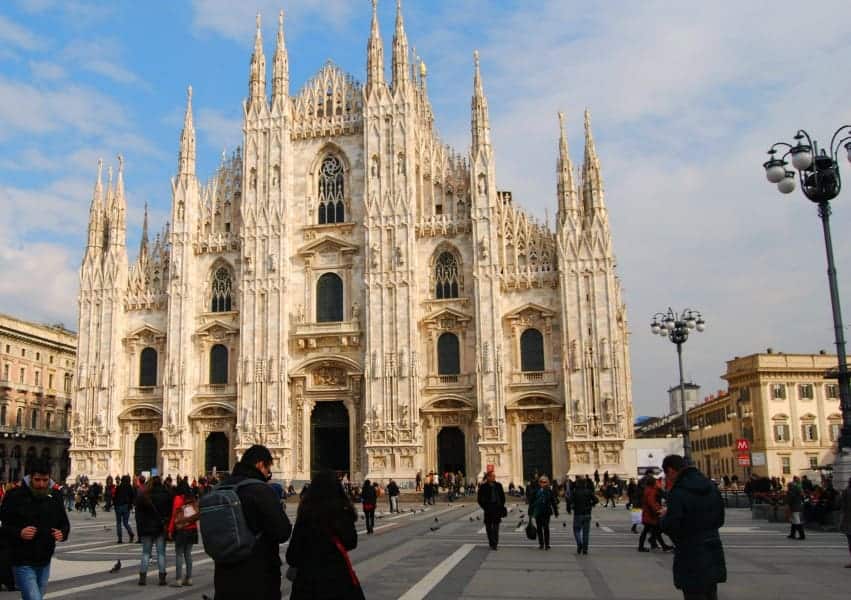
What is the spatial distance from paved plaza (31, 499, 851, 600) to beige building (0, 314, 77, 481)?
135ft

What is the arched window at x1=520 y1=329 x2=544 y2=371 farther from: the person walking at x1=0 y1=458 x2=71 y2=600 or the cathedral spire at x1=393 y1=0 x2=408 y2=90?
the person walking at x1=0 y1=458 x2=71 y2=600

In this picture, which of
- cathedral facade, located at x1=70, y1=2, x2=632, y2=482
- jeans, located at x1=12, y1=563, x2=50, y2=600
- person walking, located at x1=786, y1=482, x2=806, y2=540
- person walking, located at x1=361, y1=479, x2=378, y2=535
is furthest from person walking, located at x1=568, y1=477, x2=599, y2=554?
cathedral facade, located at x1=70, y1=2, x2=632, y2=482

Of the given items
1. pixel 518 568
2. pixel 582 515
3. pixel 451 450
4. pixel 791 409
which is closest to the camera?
pixel 518 568

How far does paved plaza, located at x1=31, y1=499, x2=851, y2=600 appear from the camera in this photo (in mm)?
11195

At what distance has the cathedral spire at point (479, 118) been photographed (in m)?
43.2

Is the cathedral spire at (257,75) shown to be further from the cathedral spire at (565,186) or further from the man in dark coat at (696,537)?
the man in dark coat at (696,537)

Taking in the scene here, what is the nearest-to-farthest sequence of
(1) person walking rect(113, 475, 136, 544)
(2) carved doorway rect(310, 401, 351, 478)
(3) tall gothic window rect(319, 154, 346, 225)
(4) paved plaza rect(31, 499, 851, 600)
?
(4) paved plaza rect(31, 499, 851, 600)
(1) person walking rect(113, 475, 136, 544)
(2) carved doorway rect(310, 401, 351, 478)
(3) tall gothic window rect(319, 154, 346, 225)

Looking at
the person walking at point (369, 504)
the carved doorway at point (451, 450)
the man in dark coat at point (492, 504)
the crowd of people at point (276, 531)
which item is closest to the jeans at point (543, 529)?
the man in dark coat at point (492, 504)

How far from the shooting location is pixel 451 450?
41969 mm

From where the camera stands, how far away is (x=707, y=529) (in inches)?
282

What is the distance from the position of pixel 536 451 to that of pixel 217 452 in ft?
52.2

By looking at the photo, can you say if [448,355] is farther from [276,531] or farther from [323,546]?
[276,531]

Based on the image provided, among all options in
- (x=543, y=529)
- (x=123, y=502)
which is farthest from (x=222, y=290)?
(x=543, y=529)

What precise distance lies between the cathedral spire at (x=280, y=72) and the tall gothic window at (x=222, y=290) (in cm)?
938
